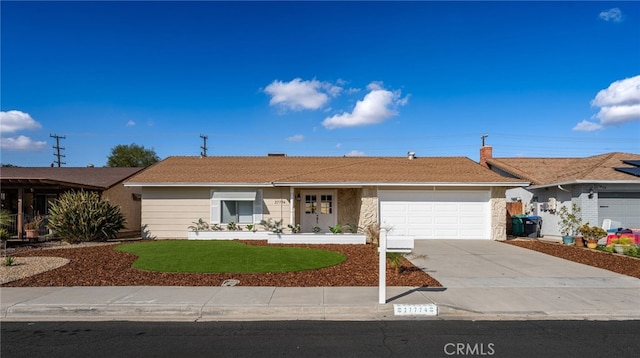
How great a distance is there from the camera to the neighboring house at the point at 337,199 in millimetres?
17906

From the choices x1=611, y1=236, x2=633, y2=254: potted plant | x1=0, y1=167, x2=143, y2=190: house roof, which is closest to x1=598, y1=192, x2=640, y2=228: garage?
x1=611, y1=236, x2=633, y2=254: potted plant

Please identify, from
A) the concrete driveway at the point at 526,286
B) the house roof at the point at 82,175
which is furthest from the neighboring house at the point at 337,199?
the house roof at the point at 82,175

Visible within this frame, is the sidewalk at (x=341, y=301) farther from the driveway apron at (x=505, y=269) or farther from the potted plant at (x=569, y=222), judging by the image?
the potted plant at (x=569, y=222)

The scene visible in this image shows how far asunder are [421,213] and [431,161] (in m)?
4.93

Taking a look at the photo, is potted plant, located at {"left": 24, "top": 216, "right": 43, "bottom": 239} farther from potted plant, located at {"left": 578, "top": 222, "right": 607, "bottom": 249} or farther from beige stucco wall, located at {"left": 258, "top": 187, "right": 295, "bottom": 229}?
potted plant, located at {"left": 578, "top": 222, "right": 607, "bottom": 249}

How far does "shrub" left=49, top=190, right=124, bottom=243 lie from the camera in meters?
16.3

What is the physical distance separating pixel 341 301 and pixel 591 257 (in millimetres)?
10069

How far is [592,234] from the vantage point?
1574 cm

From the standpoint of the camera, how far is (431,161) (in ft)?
72.4

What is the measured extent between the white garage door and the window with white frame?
5.47m

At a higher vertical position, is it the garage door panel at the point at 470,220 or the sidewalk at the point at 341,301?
the garage door panel at the point at 470,220

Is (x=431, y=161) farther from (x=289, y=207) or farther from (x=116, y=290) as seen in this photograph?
(x=116, y=290)

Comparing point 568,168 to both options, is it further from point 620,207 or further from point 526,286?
point 526,286

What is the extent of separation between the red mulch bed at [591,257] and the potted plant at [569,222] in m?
0.45
